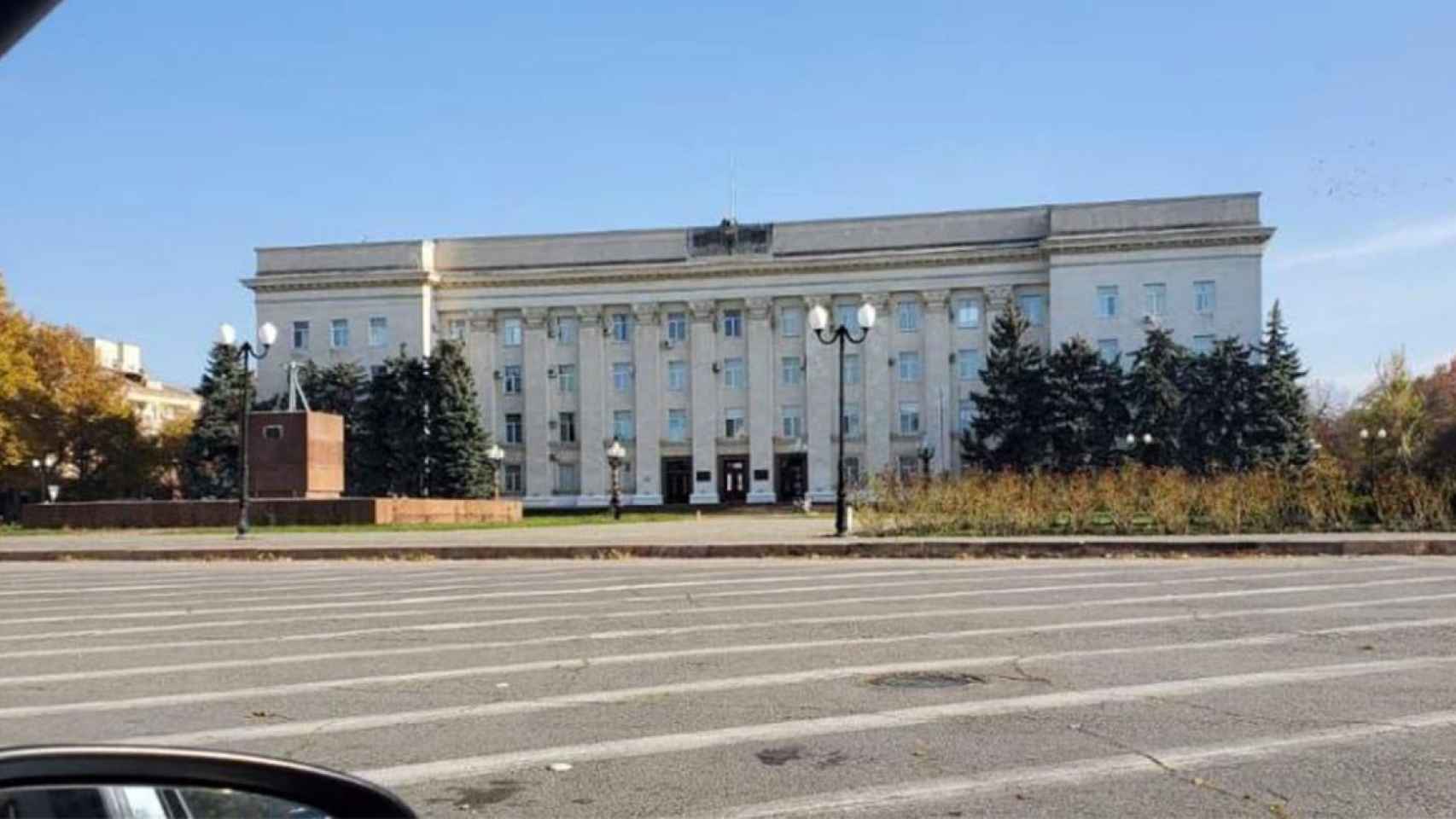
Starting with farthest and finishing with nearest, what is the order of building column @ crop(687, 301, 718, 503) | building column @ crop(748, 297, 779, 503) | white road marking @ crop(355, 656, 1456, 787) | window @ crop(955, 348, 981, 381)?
building column @ crop(687, 301, 718, 503) → building column @ crop(748, 297, 779, 503) → window @ crop(955, 348, 981, 381) → white road marking @ crop(355, 656, 1456, 787)

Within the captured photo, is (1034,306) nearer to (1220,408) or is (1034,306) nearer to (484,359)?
(1220,408)

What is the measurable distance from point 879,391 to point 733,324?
11210mm

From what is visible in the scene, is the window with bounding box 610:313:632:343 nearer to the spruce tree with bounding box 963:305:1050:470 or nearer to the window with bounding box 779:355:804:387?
the window with bounding box 779:355:804:387

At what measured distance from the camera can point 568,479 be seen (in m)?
91.9

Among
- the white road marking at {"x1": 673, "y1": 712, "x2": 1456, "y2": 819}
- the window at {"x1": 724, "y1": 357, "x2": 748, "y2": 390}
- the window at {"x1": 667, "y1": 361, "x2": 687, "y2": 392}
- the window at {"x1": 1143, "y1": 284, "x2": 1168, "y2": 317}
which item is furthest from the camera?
the window at {"x1": 667, "y1": 361, "x2": 687, "y2": 392}

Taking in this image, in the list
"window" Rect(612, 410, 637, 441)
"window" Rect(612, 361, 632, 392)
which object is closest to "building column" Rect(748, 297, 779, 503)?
"window" Rect(612, 410, 637, 441)

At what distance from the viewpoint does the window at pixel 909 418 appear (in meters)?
87.9

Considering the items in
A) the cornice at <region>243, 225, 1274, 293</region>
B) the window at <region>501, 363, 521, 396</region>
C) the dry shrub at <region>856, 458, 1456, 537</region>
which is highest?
the cornice at <region>243, 225, 1274, 293</region>

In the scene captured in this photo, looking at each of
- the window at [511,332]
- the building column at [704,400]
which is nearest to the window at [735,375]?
the building column at [704,400]

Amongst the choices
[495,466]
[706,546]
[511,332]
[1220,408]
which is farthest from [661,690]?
[511,332]

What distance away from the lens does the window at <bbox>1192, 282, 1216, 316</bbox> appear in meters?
82.6

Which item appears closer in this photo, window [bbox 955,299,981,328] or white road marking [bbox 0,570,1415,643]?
white road marking [bbox 0,570,1415,643]

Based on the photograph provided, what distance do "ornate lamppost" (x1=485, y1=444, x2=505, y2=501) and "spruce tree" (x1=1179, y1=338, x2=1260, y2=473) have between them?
40.5 m

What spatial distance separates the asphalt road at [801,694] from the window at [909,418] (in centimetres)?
7200
